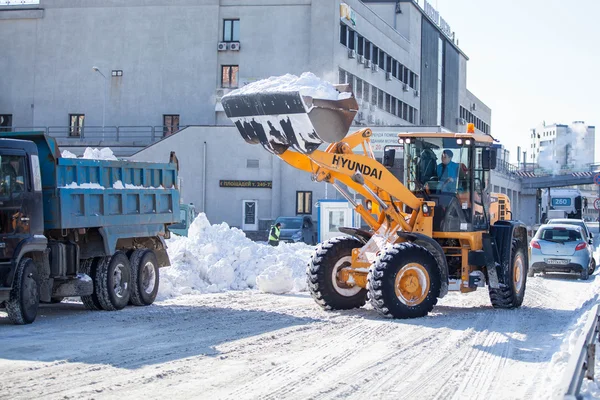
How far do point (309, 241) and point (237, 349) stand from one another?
2724 centimetres

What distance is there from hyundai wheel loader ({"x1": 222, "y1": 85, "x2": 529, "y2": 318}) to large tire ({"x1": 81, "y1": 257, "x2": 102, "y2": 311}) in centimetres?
361

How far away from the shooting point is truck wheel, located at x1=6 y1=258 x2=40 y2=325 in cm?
1241

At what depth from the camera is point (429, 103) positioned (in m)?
70.8

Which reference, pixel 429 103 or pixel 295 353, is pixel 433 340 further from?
pixel 429 103

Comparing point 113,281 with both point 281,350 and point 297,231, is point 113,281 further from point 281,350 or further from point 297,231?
point 297,231

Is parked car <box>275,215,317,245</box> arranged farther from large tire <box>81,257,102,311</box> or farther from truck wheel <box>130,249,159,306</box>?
large tire <box>81,257,102,311</box>

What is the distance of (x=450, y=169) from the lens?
1502cm

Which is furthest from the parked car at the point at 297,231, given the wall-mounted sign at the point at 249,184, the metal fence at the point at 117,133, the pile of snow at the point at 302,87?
the pile of snow at the point at 302,87

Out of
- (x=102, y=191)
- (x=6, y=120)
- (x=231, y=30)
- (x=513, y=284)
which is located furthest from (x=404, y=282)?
(x=6, y=120)

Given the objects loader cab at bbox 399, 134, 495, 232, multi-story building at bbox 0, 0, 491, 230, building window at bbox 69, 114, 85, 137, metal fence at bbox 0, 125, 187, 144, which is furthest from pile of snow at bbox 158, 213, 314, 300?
building window at bbox 69, 114, 85, 137

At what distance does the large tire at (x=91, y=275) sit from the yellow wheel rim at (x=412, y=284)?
203 inches

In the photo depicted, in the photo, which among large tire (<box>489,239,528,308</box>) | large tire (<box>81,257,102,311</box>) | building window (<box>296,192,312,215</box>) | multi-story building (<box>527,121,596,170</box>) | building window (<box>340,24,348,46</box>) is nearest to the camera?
large tire (<box>81,257,102,311</box>)

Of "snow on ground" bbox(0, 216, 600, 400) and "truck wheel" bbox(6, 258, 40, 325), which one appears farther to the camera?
"truck wheel" bbox(6, 258, 40, 325)

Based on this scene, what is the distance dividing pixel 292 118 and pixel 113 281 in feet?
15.6
